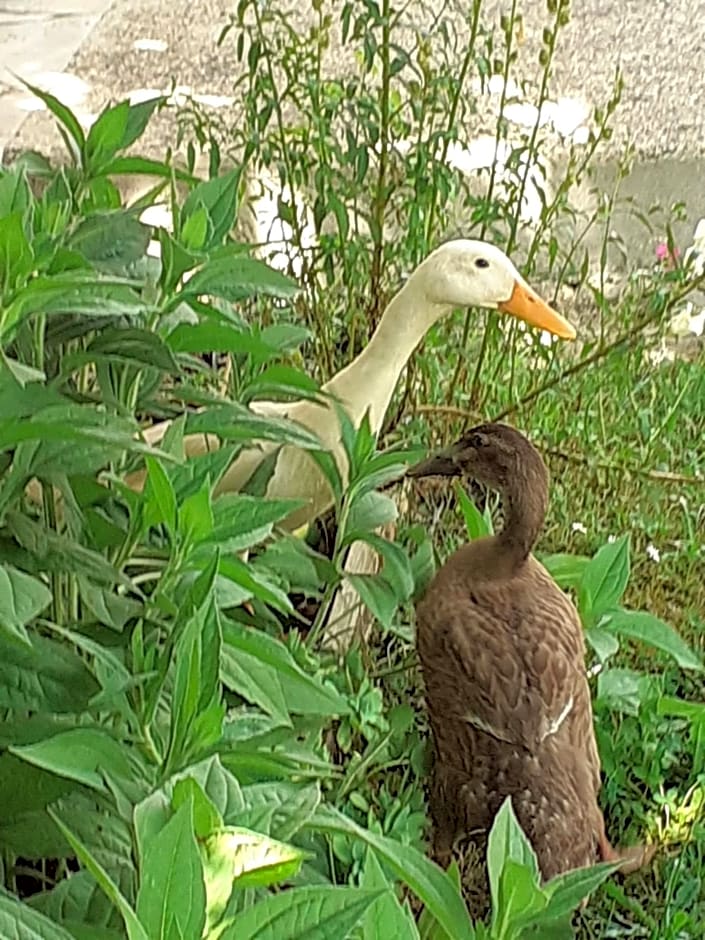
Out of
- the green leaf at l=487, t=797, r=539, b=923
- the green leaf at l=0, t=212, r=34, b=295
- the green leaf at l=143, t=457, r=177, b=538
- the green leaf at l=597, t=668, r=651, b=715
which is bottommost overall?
the green leaf at l=597, t=668, r=651, b=715

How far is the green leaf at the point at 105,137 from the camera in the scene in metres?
0.83

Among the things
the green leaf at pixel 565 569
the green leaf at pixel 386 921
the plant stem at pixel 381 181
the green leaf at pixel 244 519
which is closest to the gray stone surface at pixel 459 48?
the plant stem at pixel 381 181

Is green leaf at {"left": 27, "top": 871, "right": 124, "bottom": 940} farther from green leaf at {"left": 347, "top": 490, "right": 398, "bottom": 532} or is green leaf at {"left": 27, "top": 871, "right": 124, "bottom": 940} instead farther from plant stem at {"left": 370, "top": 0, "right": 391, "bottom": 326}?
plant stem at {"left": 370, "top": 0, "right": 391, "bottom": 326}

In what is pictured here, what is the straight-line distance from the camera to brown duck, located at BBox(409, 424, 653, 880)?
120cm

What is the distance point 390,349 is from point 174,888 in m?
0.95

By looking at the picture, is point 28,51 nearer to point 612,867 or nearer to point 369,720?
point 369,720

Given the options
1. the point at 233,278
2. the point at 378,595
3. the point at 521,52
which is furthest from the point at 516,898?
the point at 521,52

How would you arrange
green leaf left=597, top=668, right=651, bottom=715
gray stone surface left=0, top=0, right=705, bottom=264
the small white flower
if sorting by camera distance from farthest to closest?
the small white flower < gray stone surface left=0, top=0, right=705, bottom=264 < green leaf left=597, top=668, right=651, bottom=715

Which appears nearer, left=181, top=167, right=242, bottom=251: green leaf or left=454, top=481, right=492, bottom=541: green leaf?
left=181, top=167, right=242, bottom=251: green leaf

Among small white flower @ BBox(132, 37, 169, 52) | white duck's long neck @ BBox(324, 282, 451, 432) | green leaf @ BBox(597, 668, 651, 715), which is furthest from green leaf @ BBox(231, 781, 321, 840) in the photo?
small white flower @ BBox(132, 37, 169, 52)

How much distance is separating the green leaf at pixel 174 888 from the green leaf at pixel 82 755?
144mm

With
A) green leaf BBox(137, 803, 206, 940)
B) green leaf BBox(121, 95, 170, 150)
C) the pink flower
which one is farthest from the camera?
the pink flower

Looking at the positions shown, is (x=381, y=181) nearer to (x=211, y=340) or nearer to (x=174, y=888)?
(x=211, y=340)

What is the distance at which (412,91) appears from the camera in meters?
1.48
